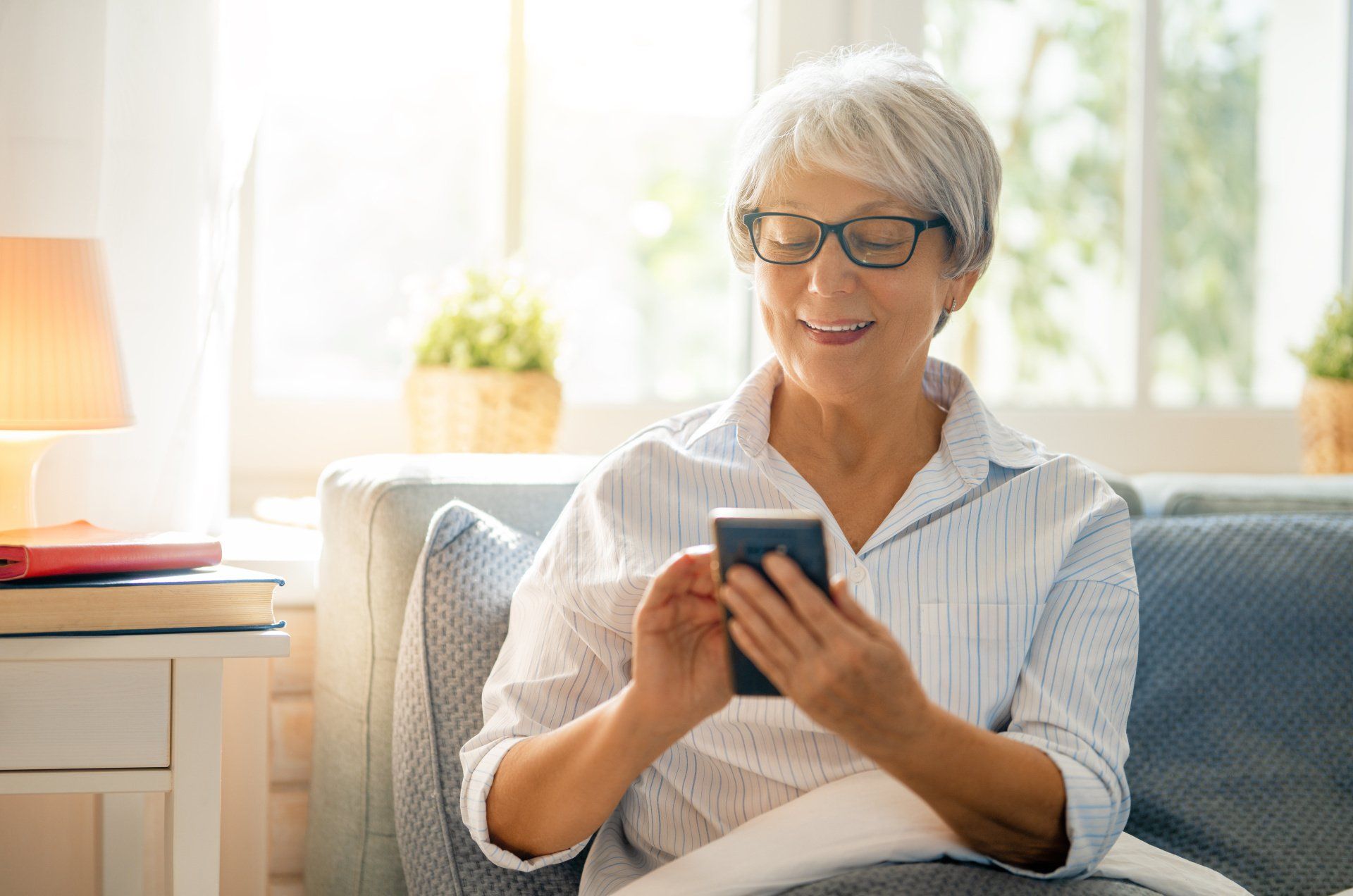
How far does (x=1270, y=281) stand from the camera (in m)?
2.75

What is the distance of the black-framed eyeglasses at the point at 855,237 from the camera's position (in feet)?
3.72

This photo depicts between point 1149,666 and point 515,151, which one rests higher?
point 515,151

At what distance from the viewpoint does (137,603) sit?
109 cm

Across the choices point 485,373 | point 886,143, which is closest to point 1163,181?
point 485,373

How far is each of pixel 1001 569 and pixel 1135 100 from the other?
163 centimetres

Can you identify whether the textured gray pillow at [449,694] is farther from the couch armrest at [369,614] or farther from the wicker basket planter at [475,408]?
the wicker basket planter at [475,408]

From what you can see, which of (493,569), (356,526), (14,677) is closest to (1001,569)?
(493,569)

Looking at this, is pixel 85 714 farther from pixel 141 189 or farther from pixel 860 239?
pixel 860 239

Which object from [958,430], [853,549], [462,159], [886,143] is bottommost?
[853,549]

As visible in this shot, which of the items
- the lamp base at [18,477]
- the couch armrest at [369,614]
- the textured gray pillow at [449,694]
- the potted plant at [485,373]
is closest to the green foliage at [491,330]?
the potted plant at [485,373]

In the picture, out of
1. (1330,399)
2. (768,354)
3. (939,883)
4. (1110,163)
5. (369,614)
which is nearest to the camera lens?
(939,883)

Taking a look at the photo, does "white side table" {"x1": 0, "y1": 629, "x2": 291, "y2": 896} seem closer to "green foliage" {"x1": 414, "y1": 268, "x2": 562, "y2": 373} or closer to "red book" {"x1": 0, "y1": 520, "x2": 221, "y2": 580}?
"red book" {"x1": 0, "y1": 520, "x2": 221, "y2": 580}

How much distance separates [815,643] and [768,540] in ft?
0.25

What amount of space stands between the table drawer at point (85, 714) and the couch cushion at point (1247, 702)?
101cm
